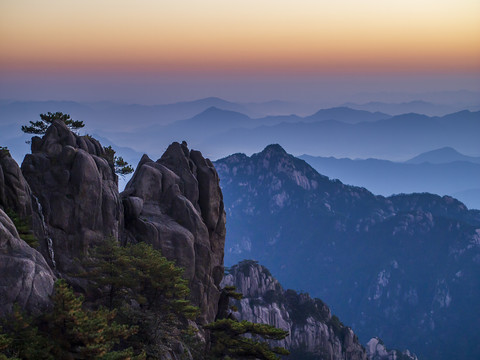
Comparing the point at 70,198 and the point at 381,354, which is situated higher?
the point at 381,354

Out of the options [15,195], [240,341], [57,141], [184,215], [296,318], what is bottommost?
[240,341]

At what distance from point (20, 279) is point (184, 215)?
22.5m

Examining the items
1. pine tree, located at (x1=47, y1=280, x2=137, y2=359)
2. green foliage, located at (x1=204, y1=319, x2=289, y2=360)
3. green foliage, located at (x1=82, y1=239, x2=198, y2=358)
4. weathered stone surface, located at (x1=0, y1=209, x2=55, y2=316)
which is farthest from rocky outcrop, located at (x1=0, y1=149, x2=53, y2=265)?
green foliage, located at (x1=204, y1=319, x2=289, y2=360)

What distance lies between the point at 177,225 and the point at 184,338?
1052 centimetres

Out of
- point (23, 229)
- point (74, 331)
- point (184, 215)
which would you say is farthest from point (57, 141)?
point (74, 331)

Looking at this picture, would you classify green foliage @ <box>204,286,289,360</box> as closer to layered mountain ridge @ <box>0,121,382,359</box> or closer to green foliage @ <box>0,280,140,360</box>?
layered mountain ridge @ <box>0,121,382,359</box>

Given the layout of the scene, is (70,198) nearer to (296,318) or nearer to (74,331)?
(74,331)

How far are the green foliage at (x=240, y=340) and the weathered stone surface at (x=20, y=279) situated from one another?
13.8 meters

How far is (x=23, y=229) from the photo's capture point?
1262 inches

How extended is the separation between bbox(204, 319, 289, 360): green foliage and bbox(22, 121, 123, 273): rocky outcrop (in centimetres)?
1033

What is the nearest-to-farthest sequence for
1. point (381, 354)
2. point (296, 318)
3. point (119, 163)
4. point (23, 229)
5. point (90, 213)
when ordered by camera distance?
point (23, 229) < point (90, 213) < point (119, 163) < point (296, 318) < point (381, 354)

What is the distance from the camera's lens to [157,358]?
31359 mm

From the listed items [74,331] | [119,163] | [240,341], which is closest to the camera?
Answer: [74,331]

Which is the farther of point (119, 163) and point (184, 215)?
point (119, 163)
